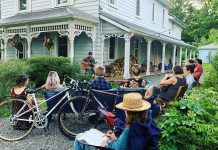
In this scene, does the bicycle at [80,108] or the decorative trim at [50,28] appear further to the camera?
the decorative trim at [50,28]

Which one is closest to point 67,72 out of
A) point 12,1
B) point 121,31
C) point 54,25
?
point 54,25

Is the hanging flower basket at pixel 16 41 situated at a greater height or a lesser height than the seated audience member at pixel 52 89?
greater

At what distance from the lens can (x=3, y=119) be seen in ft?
23.7

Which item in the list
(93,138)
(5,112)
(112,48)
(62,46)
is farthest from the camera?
(112,48)

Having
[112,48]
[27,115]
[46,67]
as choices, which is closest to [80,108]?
[27,115]

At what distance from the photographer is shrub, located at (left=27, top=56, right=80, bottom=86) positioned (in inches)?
470

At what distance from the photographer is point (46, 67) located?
39.6ft

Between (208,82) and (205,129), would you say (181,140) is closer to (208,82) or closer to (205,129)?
(205,129)

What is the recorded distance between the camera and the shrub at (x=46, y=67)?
39.2 ft

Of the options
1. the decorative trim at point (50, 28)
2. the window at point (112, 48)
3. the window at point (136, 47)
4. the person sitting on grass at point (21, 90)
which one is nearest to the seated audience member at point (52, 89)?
the person sitting on grass at point (21, 90)

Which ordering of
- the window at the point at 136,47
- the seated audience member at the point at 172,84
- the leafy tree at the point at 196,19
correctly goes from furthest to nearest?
the leafy tree at the point at 196,19 < the window at the point at 136,47 < the seated audience member at the point at 172,84

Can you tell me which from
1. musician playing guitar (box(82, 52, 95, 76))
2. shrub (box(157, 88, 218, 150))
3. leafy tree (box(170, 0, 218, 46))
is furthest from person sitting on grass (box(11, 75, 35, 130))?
leafy tree (box(170, 0, 218, 46))

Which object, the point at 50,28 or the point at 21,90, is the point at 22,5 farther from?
the point at 21,90

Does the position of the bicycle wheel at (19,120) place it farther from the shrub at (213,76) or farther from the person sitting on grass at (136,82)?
the shrub at (213,76)
